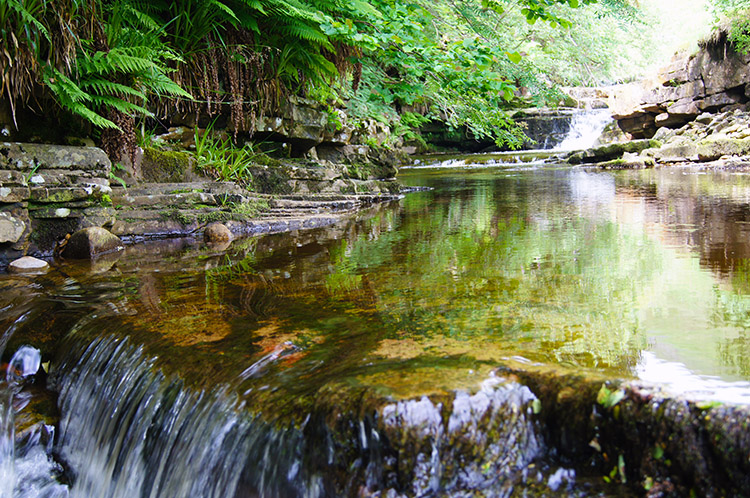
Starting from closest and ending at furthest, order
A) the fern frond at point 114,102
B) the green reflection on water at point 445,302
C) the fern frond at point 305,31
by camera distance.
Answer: the green reflection on water at point 445,302 < the fern frond at point 114,102 < the fern frond at point 305,31

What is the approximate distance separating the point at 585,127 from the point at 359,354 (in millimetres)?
27318

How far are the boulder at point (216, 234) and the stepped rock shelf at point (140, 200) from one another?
0.31m

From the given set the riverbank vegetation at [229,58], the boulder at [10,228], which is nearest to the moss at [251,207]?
the riverbank vegetation at [229,58]

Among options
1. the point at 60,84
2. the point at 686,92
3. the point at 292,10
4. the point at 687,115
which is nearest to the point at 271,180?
the point at 292,10

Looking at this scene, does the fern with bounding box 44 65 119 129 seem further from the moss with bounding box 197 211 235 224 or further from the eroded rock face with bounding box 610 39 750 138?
the eroded rock face with bounding box 610 39 750 138

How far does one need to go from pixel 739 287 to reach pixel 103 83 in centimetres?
544

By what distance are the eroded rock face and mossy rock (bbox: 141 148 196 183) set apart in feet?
71.9

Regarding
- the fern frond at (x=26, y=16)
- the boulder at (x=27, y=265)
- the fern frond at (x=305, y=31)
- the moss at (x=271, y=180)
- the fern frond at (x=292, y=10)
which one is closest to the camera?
the fern frond at (x=26, y=16)

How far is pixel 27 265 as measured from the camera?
4.49m

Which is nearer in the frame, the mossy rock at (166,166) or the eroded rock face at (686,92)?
the mossy rock at (166,166)

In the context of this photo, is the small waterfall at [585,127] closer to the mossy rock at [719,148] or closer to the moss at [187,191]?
the mossy rock at [719,148]

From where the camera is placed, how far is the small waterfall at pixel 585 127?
26.1m

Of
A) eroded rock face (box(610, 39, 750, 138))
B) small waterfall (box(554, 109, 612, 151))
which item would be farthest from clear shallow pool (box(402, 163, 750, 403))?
small waterfall (box(554, 109, 612, 151))

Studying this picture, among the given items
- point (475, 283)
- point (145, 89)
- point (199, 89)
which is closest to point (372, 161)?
point (199, 89)
